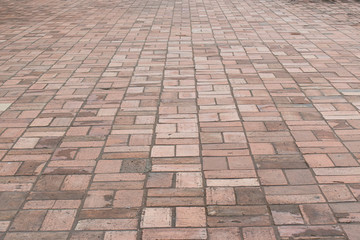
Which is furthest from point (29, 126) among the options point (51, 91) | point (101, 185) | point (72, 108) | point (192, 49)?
point (192, 49)

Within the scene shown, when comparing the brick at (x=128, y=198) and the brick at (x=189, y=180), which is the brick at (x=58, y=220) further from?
the brick at (x=189, y=180)

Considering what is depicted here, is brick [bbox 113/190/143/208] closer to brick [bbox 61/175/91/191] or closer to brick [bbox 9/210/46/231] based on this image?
brick [bbox 61/175/91/191]

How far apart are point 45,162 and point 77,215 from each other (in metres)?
0.61

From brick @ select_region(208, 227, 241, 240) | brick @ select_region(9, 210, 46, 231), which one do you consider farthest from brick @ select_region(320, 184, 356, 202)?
brick @ select_region(9, 210, 46, 231)

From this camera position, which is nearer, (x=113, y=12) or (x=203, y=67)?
(x=203, y=67)

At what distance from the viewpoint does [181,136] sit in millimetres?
2787

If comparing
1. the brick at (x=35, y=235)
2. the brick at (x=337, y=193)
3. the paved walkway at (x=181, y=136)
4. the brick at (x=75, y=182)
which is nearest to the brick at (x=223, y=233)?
the paved walkway at (x=181, y=136)

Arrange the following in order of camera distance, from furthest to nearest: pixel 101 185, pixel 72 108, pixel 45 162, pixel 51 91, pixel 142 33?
pixel 142 33 → pixel 51 91 → pixel 72 108 → pixel 45 162 → pixel 101 185

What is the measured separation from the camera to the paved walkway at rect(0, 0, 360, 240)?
6.49 feet

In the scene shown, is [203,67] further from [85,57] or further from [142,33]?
[142,33]

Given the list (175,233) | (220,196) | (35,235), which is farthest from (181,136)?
(35,235)

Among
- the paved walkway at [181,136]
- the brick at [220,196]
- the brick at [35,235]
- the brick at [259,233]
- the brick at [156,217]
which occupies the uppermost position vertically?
the brick at [259,233]

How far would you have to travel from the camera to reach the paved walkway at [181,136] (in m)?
1.98

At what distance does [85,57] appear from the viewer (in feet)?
15.5
